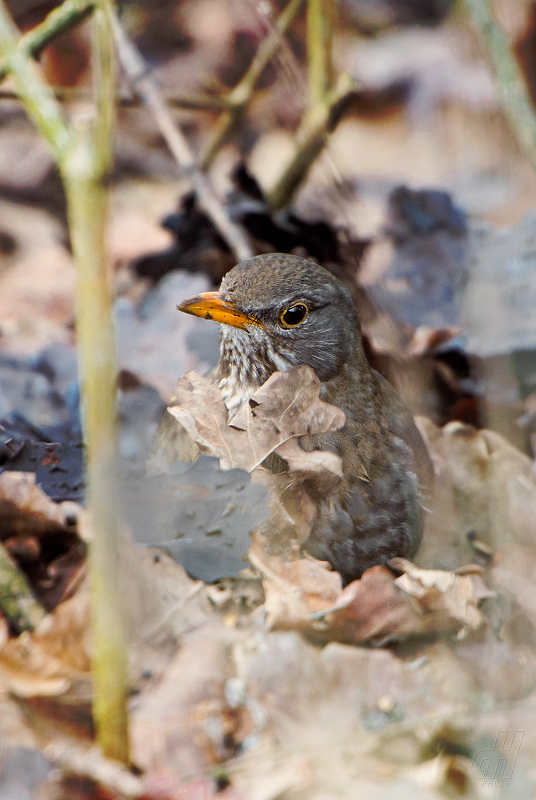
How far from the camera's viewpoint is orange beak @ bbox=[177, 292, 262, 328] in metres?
2.51

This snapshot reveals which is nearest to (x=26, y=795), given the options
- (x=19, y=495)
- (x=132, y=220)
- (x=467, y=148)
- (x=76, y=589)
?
(x=76, y=589)

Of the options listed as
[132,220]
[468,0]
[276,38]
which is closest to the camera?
[468,0]

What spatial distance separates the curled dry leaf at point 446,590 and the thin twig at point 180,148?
6.90 feet

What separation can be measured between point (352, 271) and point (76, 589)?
264cm

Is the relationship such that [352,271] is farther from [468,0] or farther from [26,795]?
[26,795]

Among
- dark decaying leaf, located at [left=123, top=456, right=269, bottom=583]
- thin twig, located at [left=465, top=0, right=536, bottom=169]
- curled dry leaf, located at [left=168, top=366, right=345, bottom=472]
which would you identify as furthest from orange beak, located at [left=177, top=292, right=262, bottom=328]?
thin twig, located at [left=465, top=0, right=536, bottom=169]

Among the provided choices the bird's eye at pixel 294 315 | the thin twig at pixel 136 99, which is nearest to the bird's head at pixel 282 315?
the bird's eye at pixel 294 315

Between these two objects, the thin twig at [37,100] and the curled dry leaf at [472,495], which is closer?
the thin twig at [37,100]

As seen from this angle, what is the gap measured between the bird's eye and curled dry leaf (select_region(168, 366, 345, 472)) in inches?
8.9

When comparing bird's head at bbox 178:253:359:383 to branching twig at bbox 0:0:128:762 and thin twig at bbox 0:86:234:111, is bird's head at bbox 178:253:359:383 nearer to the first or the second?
branching twig at bbox 0:0:128:762

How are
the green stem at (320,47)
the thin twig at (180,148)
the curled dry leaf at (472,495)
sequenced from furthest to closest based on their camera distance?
the green stem at (320,47) < the thin twig at (180,148) < the curled dry leaf at (472,495)

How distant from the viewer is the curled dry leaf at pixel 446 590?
7.74 ft

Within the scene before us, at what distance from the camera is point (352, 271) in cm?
428

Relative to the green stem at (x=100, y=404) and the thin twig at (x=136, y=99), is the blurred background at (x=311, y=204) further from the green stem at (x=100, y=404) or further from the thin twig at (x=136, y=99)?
the green stem at (x=100, y=404)
